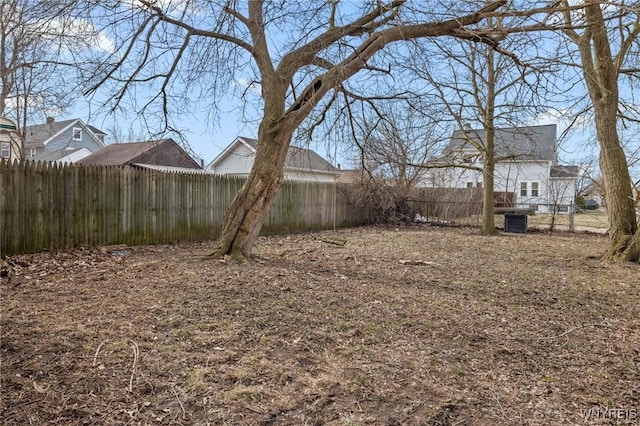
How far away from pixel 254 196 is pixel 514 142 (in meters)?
9.69

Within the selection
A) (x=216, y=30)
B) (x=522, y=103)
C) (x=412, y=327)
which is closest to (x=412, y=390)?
(x=412, y=327)

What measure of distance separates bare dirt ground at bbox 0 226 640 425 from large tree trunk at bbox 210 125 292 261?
1.36 ft

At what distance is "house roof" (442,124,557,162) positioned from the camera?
452 inches

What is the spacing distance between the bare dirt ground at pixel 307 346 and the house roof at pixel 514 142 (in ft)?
20.5

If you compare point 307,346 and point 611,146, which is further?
point 611,146

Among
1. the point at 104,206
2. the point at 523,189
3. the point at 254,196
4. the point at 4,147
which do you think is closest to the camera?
the point at 254,196

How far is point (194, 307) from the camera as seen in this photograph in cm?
360

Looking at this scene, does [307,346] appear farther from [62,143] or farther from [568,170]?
[62,143]

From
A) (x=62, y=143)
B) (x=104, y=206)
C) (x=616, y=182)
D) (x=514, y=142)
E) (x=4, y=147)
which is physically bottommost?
(x=104, y=206)

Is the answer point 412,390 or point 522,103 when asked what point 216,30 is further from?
point 412,390

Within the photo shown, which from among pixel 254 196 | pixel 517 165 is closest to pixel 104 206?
pixel 254 196

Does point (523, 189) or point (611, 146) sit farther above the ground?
point (611, 146)

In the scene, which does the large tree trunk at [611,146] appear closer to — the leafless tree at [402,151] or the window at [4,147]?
the leafless tree at [402,151]

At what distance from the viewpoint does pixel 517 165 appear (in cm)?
1345
